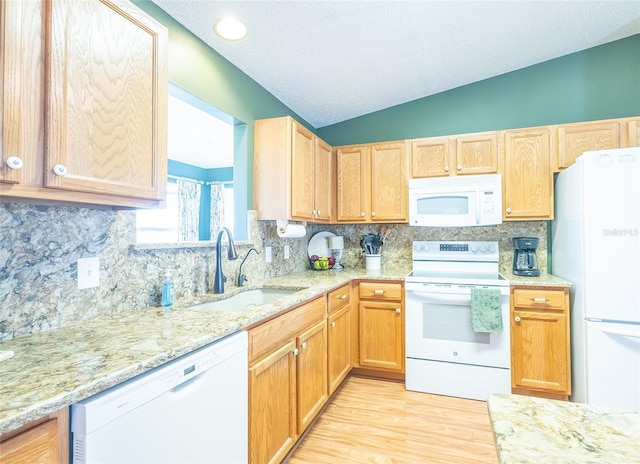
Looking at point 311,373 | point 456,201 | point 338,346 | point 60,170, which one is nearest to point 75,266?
point 60,170

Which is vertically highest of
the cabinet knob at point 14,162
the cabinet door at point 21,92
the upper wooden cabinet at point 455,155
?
the upper wooden cabinet at point 455,155

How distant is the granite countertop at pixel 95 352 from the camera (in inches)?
27.8

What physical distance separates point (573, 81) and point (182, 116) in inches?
140

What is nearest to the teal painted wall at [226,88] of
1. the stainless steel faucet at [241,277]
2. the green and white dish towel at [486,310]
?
the stainless steel faucet at [241,277]

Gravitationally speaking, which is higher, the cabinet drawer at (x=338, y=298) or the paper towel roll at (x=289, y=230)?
the paper towel roll at (x=289, y=230)

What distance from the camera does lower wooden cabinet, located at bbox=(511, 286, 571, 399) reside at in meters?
2.35

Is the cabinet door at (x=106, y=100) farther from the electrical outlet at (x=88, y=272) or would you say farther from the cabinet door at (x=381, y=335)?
the cabinet door at (x=381, y=335)

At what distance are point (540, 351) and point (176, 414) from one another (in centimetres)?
248

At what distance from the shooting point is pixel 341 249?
352 centimetres

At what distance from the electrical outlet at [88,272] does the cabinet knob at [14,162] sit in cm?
56

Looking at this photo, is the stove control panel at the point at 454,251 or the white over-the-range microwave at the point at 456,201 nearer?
the white over-the-range microwave at the point at 456,201

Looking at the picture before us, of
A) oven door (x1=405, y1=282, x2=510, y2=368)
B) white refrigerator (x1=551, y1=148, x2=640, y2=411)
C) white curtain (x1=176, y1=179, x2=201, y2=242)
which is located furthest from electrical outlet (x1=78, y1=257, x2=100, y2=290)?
white curtain (x1=176, y1=179, x2=201, y2=242)

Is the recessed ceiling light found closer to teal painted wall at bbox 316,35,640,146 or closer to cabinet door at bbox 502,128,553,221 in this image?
teal painted wall at bbox 316,35,640,146

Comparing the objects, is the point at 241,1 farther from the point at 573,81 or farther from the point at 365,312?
the point at 573,81
